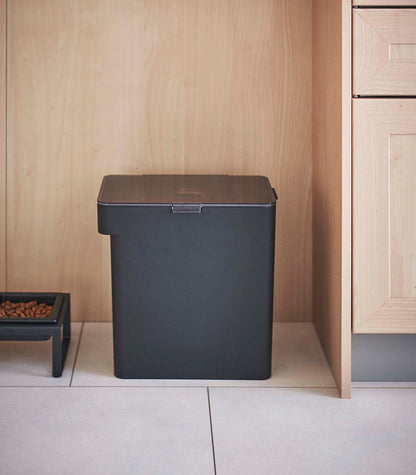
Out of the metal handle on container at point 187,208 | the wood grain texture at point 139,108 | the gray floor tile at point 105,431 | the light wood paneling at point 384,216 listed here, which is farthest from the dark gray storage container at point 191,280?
the wood grain texture at point 139,108

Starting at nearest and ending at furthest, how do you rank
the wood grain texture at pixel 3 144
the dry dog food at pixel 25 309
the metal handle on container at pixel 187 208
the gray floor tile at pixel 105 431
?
the gray floor tile at pixel 105 431 < the metal handle on container at pixel 187 208 < the dry dog food at pixel 25 309 < the wood grain texture at pixel 3 144

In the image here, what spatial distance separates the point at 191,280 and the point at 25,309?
1.78ft

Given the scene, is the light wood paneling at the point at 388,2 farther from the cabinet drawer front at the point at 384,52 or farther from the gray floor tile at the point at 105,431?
the gray floor tile at the point at 105,431

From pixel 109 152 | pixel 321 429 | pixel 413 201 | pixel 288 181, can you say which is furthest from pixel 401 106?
pixel 109 152

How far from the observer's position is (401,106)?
6.01ft

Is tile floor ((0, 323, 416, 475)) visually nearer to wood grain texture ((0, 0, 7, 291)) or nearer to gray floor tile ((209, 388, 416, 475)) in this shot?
gray floor tile ((209, 388, 416, 475))

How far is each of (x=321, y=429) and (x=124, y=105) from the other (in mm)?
1210

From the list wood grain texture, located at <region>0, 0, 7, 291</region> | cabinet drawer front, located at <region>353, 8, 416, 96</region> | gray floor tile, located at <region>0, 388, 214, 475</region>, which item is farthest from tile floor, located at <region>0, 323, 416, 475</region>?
cabinet drawer front, located at <region>353, 8, 416, 96</region>

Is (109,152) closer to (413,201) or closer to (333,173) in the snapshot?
(333,173)

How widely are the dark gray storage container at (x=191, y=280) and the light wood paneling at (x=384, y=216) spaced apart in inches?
9.6

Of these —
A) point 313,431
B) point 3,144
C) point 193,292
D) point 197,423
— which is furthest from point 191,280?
point 3,144

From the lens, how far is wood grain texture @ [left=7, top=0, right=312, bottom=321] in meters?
2.35

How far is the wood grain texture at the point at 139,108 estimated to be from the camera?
7.72 ft

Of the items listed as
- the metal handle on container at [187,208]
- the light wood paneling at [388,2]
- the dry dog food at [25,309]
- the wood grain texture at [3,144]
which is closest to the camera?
the light wood paneling at [388,2]
